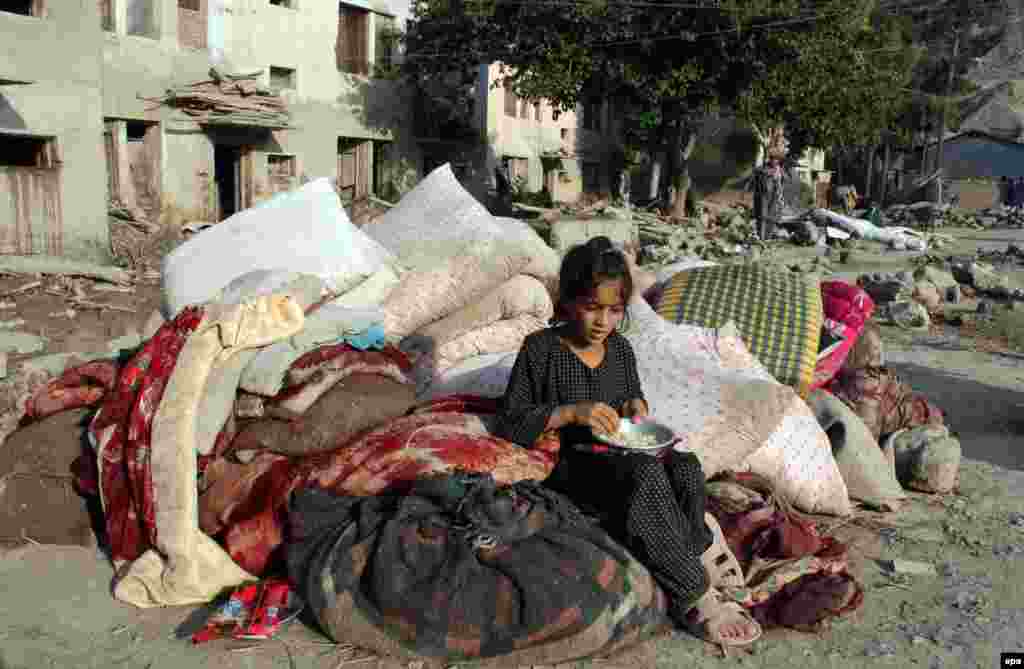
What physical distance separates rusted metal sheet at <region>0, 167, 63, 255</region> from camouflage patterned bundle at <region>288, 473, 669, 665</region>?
8.99 m

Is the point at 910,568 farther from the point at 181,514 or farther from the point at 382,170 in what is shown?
the point at 382,170

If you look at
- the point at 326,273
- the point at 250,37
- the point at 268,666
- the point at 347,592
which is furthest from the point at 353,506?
the point at 250,37

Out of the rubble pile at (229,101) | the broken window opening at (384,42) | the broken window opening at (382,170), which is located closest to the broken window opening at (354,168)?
the broken window opening at (382,170)

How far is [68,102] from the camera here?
10.2 m

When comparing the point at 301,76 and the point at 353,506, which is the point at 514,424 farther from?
the point at 301,76

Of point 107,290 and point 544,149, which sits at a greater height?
point 544,149

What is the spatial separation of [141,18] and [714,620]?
13519mm

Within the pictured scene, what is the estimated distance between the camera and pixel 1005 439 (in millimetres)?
4527

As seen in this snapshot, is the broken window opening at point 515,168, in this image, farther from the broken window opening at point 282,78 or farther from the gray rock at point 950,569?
the gray rock at point 950,569

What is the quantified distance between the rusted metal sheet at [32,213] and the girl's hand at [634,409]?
9.22 metres

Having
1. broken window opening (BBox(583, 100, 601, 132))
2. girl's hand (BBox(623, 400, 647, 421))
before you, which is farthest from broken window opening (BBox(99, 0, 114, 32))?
broken window opening (BBox(583, 100, 601, 132))

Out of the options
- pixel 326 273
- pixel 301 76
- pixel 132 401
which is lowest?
pixel 132 401

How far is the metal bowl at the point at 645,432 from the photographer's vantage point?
98.8 inches

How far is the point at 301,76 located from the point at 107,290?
25.8ft
